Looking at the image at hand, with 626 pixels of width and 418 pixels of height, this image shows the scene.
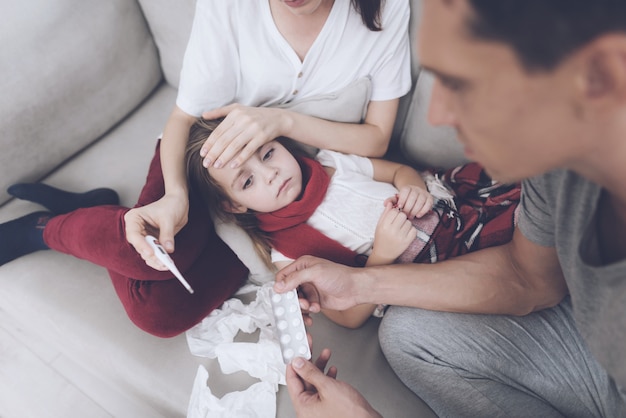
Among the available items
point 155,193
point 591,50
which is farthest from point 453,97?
point 155,193

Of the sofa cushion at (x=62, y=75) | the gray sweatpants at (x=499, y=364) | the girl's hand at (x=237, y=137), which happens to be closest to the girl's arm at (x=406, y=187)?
the gray sweatpants at (x=499, y=364)

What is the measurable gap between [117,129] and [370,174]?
891mm

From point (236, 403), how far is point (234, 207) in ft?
1.53

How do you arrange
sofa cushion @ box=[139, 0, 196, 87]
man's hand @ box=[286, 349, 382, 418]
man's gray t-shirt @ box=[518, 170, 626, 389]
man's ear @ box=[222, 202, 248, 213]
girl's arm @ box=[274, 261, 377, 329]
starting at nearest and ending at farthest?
1. man's gray t-shirt @ box=[518, 170, 626, 389]
2. man's hand @ box=[286, 349, 382, 418]
3. girl's arm @ box=[274, 261, 377, 329]
4. man's ear @ box=[222, 202, 248, 213]
5. sofa cushion @ box=[139, 0, 196, 87]

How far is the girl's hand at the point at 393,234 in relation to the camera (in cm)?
101

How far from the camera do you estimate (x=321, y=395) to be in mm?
774

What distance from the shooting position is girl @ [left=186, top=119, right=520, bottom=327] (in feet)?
3.57

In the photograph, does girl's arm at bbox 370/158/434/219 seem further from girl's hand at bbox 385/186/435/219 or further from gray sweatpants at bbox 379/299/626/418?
gray sweatpants at bbox 379/299/626/418

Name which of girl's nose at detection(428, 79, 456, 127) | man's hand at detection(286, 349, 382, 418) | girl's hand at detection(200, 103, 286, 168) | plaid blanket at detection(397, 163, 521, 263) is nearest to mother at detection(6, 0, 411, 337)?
girl's hand at detection(200, 103, 286, 168)

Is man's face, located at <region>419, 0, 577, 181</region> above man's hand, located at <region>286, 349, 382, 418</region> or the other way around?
above

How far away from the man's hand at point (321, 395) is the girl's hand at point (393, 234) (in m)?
0.30

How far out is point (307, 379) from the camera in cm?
81

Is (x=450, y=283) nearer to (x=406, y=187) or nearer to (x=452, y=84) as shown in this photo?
(x=406, y=187)

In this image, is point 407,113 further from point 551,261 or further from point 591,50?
point 591,50
